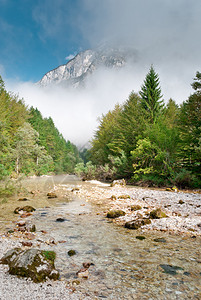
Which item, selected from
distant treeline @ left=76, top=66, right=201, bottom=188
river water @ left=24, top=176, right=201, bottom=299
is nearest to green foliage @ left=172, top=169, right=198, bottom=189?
distant treeline @ left=76, top=66, right=201, bottom=188

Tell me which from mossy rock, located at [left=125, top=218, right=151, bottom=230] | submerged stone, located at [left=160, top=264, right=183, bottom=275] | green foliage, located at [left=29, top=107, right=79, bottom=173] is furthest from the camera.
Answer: green foliage, located at [left=29, top=107, right=79, bottom=173]

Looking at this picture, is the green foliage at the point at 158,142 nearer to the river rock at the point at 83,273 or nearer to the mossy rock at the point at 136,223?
the mossy rock at the point at 136,223

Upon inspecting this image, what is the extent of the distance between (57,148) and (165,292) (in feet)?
183

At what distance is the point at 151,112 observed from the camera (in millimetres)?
22828

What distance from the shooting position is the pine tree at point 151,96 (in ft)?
76.2

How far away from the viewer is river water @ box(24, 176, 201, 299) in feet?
8.91

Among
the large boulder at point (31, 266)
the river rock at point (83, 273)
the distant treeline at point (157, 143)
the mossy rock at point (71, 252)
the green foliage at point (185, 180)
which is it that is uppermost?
the distant treeline at point (157, 143)

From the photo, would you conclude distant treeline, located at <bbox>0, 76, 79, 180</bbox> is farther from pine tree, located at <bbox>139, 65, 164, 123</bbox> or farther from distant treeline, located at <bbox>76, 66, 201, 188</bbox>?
pine tree, located at <bbox>139, 65, 164, 123</bbox>

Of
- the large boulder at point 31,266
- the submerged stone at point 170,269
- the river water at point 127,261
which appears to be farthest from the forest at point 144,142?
the submerged stone at point 170,269

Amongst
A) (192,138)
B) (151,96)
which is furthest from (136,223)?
(151,96)

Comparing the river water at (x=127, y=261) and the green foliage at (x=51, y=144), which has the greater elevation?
the green foliage at (x=51, y=144)

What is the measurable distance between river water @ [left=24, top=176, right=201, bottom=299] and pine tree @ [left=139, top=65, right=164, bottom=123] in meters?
19.7

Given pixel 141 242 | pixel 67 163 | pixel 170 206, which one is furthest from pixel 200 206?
pixel 67 163

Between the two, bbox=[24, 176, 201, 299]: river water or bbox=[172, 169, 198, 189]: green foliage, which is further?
bbox=[172, 169, 198, 189]: green foliage
